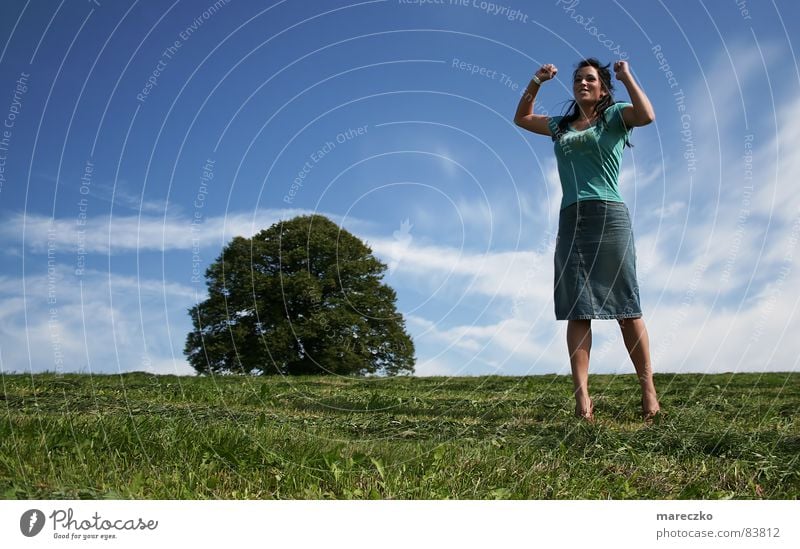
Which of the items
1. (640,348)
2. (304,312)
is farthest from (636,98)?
(304,312)

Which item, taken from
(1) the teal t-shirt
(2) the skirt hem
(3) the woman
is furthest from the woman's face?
(2) the skirt hem

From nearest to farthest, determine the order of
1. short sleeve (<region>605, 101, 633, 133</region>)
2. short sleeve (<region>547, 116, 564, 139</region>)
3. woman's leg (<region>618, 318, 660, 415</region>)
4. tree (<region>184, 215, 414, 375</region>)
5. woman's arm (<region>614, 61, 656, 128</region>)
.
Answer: woman's arm (<region>614, 61, 656, 128</region>), short sleeve (<region>605, 101, 633, 133</region>), woman's leg (<region>618, 318, 660, 415</region>), short sleeve (<region>547, 116, 564, 139</region>), tree (<region>184, 215, 414, 375</region>)

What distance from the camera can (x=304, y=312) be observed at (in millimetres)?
21484

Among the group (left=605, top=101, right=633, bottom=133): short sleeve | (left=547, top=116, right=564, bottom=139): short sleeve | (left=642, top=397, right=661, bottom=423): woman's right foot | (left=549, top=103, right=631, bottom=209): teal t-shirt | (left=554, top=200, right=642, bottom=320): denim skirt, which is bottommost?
(left=642, top=397, right=661, bottom=423): woman's right foot

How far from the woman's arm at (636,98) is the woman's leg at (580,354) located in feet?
6.30

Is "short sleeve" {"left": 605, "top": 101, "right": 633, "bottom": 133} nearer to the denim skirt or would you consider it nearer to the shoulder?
the shoulder

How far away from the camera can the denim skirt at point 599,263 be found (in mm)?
6074

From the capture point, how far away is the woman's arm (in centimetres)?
566

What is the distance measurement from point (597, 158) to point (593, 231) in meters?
0.67
